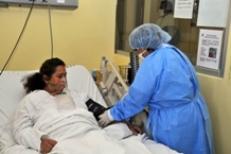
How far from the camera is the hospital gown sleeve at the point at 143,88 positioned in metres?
1.97

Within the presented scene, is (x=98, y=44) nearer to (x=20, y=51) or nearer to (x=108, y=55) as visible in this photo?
(x=108, y=55)

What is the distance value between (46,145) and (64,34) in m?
1.48

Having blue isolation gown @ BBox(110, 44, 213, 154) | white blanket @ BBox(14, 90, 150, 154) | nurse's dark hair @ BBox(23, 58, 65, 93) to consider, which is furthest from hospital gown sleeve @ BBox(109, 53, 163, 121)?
nurse's dark hair @ BBox(23, 58, 65, 93)

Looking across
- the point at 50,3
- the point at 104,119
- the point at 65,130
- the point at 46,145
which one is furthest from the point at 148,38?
the point at 50,3

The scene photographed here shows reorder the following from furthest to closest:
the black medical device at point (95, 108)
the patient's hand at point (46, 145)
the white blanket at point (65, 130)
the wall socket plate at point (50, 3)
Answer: the wall socket plate at point (50, 3), the black medical device at point (95, 108), the patient's hand at point (46, 145), the white blanket at point (65, 130)

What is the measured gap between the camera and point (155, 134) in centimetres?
206

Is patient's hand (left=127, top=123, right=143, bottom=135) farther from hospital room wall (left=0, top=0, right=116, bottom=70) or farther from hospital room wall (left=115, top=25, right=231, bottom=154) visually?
hospital room wall (left=0, top=0, right=116, bottom=70)

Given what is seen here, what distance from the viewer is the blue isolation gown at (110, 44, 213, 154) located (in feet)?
6.46

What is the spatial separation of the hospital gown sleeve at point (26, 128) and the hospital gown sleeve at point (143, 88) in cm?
56

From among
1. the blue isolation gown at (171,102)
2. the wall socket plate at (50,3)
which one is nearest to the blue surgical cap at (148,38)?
the blue isolation gown at (171,102)

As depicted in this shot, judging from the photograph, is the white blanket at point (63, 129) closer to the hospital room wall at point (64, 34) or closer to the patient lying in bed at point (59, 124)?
the patient lying in bed at point (59, 124)

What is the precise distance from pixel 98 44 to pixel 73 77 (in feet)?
2.20

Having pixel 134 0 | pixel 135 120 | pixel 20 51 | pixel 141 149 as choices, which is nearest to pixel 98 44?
pixel 134 0

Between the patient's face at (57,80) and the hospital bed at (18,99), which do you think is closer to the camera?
the hospital bed at (18,99)
